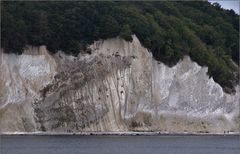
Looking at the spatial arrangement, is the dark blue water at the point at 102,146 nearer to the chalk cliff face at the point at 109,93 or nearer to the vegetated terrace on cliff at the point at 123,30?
the chalk cliff face at the point at 109,93

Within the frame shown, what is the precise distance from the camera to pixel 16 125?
7531 centimetres

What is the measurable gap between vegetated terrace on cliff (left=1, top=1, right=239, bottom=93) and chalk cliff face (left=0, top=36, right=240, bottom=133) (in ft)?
3.90

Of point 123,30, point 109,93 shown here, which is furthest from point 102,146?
point 123,30

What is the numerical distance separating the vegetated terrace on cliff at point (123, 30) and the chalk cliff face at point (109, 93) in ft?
3.90

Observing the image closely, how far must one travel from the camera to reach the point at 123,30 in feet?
283

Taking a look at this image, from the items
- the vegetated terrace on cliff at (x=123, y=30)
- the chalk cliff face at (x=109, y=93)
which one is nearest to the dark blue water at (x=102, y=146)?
the chalk cliff face at (x=109, y=93)

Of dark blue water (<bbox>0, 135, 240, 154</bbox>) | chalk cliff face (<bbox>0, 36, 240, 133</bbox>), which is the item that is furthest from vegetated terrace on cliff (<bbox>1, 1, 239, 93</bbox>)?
dark blue water (<bbox>0, 135, 240, 154</bbox>)

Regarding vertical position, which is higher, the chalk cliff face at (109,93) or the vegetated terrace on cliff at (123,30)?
the vegetated terrace on cliff at (123,30)

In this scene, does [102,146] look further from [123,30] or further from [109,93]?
[123,30]

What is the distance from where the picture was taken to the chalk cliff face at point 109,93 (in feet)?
253

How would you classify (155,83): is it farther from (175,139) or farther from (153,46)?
(175,139)

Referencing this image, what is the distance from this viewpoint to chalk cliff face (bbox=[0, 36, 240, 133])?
77.1m

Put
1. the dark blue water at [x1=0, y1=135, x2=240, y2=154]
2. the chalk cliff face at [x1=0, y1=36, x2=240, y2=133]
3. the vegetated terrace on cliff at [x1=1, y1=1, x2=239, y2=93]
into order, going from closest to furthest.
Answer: the dark blue water at [x1=0, y1=135, x2=240, y2=154] → the chalk cliff face at [x1=0, y1=36, x2=240, y2=133] → the vegetated terrace on cliff at [x1=1, y1=1, x2=239, y2=93]

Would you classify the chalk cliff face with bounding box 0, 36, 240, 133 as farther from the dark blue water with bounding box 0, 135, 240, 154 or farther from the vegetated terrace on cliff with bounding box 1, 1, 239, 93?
the dark blue water with bounding box 0, 135, 240, 154
